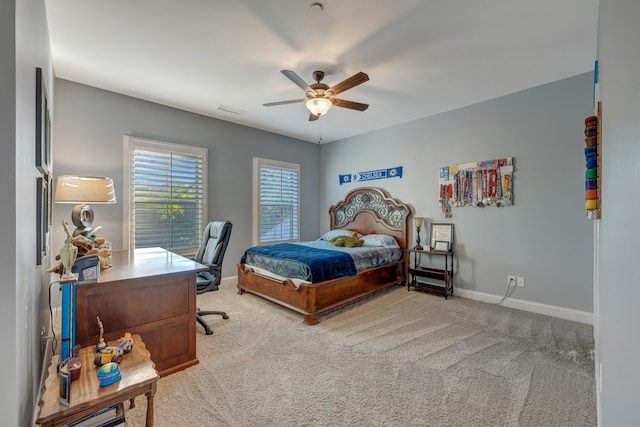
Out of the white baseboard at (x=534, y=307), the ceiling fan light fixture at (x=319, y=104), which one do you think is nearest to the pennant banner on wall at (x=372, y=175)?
the white baseboard at (x=534, y=307)

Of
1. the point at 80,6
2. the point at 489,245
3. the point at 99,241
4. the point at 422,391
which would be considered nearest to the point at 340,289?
the point at 422,391

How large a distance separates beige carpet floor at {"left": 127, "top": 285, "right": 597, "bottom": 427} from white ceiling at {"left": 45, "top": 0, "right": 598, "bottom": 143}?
2699mm

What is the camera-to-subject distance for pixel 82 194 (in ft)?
8.85

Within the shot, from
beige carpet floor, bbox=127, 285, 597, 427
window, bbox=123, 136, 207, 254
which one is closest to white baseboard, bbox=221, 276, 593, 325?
beige carpet floor, bbox=127, 285, 597, 427

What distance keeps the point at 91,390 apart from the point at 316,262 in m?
2.10

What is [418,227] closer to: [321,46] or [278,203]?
[278,203]

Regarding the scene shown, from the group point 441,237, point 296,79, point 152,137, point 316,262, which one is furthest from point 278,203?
point 296,79

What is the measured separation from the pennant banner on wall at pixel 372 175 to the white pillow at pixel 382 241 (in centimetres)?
106

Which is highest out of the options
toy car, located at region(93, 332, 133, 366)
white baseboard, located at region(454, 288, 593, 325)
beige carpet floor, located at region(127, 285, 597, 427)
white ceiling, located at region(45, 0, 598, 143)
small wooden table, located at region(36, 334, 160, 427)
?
white ceiling, located at region(45, 0, 598, 143)

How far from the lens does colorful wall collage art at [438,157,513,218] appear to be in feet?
11.4

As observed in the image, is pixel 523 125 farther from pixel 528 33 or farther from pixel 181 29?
pixel 181 29

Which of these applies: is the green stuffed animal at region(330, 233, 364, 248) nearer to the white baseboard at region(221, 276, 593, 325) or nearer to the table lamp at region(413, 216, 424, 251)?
the table lamp at region(413, 216, 424, 251)

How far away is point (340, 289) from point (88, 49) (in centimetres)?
350

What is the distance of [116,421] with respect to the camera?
4.45ft
